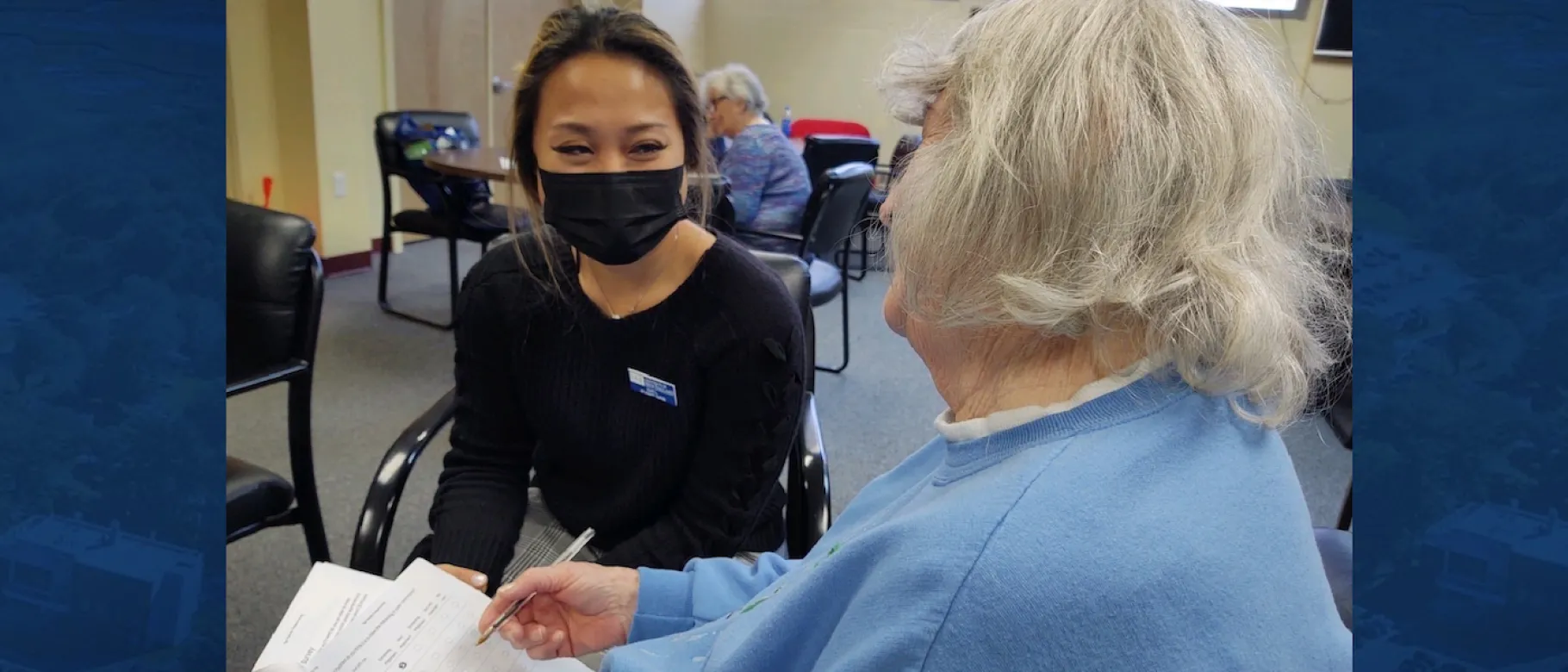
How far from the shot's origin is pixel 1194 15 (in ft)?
1.76

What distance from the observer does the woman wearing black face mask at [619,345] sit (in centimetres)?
114

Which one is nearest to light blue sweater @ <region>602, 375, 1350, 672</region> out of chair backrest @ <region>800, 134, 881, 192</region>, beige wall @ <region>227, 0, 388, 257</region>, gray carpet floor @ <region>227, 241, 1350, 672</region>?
gray carpet floor @ <region>227, 241, 1350, 672</region>

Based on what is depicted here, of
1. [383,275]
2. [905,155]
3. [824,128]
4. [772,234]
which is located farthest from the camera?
[824,128]

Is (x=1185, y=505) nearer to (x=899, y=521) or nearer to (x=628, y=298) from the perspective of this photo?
(x=899, y=521)

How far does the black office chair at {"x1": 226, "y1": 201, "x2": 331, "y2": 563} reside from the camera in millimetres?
1379

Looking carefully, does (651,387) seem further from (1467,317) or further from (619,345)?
(1467,317)

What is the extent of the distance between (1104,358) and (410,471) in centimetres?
93

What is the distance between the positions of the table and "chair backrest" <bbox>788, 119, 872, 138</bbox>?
2.59m

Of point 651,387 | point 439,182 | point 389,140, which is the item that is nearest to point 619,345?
point 651,387

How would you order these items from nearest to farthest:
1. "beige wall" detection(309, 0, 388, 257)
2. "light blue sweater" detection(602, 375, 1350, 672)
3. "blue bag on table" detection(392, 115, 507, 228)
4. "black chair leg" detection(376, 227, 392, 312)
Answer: "light blue sweater" detection(602, 375, 1350, 672)
"blue bag on table" detection(392, 115, 507, 228)
"black chair leg" detection(376, 227, 392, 312)
"beige wall" detection(309, 0, 388, 257)

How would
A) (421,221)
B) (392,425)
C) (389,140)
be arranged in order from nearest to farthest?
(392,425), (421,221), (389,140)

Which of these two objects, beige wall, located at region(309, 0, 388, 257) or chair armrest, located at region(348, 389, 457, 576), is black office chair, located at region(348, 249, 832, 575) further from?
beige wall, located at region(309, 0, 388, 257)

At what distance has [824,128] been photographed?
19.8ft

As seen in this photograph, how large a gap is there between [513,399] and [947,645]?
89 centimetres
